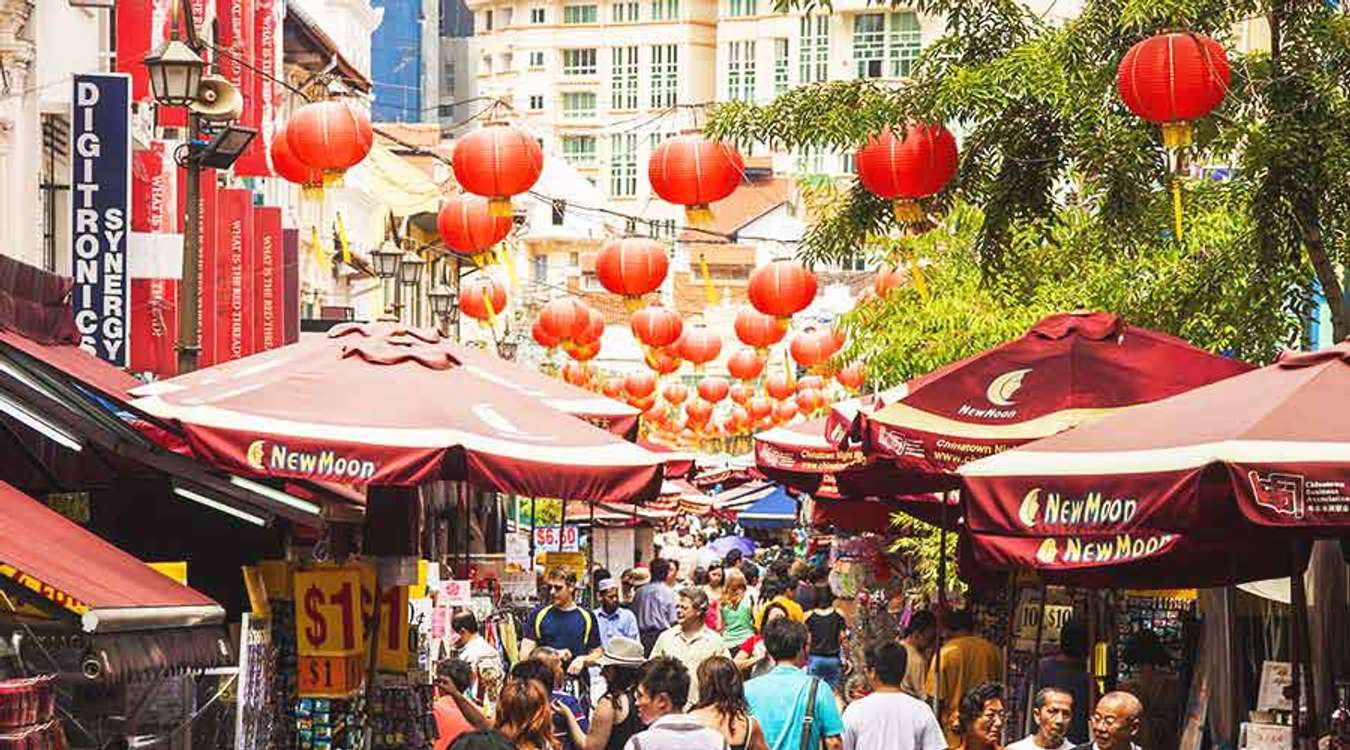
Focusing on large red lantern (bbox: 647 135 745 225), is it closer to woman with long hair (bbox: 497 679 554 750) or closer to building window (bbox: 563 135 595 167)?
woman with long hair (bbox: 497 679 554 750)

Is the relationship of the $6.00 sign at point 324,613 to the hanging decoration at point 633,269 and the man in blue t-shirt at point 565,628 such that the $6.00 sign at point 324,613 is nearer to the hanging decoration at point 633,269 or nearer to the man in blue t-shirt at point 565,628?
the man in blue t-shirt at point 565,628

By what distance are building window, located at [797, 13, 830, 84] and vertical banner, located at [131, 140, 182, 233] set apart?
125131 mm

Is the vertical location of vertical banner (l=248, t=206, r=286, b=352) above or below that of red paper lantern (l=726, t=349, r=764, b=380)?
above

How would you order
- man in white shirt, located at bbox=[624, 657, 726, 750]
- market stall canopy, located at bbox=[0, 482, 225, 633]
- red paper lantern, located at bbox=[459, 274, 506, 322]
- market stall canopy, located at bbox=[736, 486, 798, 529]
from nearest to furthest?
1. market stall canopy, located at bbox=[0, 482, 225, 633]
2. man in white shirt, located at bbox=[624, 657, 726, 750]
3. red paper lantern, located at bbox=[459, 274, 506, 322]
4. market stall canopy, located at bbox=[736, 486, 798, 529]

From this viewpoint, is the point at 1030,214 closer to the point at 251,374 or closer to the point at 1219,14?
the point at 1219,14

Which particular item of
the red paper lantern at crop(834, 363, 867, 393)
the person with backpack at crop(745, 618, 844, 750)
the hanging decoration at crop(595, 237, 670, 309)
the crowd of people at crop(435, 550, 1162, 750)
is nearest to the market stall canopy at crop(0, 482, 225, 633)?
the crowd of people at crop(435, 550, 1162, 750)

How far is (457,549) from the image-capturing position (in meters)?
21.5

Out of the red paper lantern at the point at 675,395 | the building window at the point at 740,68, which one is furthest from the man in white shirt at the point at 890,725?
the building window at the point at 740,68

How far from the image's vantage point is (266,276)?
29.3 meters

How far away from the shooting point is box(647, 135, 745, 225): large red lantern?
65.5ft

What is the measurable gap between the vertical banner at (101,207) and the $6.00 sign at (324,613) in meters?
7.62

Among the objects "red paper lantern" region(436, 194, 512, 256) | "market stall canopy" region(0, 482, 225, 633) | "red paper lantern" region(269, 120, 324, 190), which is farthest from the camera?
"red paper lantern" region(436, 194, 512, 256)

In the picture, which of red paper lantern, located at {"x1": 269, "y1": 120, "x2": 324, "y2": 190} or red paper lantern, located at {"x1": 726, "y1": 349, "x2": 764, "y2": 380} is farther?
red paper lantern, located at {"x1": 726, "y1": 349, "x2": 764, "y2": 380}

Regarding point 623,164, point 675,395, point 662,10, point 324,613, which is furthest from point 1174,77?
point 662,10
